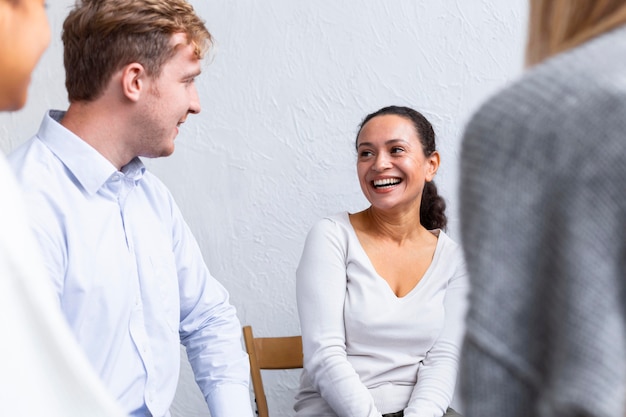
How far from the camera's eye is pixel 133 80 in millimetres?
1501

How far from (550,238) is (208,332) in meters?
1.22

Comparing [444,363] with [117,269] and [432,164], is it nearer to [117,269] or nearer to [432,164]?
[432,164]

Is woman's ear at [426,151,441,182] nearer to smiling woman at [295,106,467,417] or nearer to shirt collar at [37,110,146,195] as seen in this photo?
smiling woman at [295,106,467,417]

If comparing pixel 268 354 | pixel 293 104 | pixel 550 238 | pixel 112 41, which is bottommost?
pixel 268 354

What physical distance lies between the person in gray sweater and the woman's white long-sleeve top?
1.38 meters

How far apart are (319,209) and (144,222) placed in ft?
3.32

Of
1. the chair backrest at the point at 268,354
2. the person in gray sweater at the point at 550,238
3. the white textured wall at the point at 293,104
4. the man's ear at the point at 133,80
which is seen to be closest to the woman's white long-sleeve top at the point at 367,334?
the chair backrest at the point at 268,354

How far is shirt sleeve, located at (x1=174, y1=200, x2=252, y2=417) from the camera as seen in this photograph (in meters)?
1.56

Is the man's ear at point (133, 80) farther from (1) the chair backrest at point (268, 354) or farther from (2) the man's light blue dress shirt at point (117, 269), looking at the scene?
(1) the chair backrest at point (268, 354)

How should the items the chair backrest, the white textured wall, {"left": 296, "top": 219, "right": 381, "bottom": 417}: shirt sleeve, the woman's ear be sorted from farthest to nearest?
1. the white textured wall
2. the woman's ear
3. the chair backrest
4. {"left": 296, "top": 219, "right": 381, "bottom": 417}: shirt sleeve

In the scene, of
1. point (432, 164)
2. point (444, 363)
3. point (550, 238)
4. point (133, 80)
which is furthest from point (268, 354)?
point (550, 238)

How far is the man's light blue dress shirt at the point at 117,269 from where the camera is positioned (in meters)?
1.36

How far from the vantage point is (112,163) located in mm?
1500

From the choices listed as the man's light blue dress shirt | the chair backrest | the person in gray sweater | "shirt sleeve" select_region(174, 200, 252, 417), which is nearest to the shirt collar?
the man's light blue dress shirt
